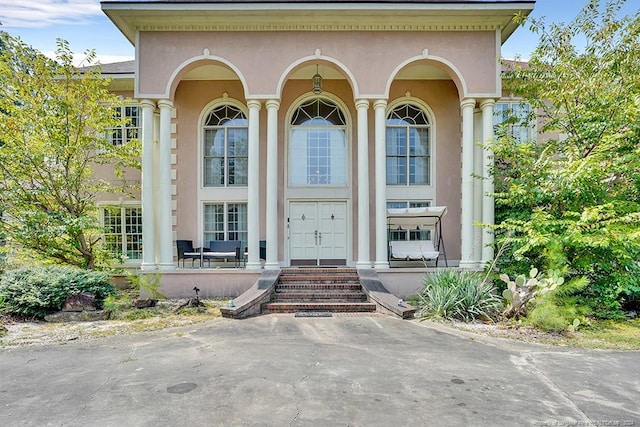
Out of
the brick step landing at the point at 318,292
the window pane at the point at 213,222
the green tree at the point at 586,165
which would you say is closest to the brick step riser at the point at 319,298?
the brick step landing at the point at 318,292

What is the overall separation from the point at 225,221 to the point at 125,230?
11.3 feet

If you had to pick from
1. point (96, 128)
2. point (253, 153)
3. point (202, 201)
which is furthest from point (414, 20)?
point (96, 128)

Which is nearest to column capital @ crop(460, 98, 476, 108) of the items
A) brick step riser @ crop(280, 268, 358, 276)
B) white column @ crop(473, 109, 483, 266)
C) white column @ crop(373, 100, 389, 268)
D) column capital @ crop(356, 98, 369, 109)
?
white column @ crop(473, 109, 483, 266)

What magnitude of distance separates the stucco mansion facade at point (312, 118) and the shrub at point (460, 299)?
176 centimetres

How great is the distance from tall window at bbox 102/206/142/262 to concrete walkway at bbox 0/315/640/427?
6.63 meters

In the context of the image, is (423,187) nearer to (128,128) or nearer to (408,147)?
(408,147)

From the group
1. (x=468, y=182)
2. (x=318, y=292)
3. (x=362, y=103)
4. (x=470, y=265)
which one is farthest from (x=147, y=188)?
(x=470, y=265)

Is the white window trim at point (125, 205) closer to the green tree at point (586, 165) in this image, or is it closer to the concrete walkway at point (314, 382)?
the concrete walkway at point (314, 382)

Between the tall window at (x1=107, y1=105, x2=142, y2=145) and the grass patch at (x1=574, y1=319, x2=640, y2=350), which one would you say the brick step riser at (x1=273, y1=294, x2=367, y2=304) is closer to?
the grass patch at (x1=574, y1=319, x2=640, y2=350)

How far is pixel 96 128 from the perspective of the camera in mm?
9945

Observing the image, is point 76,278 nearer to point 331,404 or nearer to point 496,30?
point 331,404

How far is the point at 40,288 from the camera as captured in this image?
7648 mm

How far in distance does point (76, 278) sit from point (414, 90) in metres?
10.7

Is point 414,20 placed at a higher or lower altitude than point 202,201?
higher
